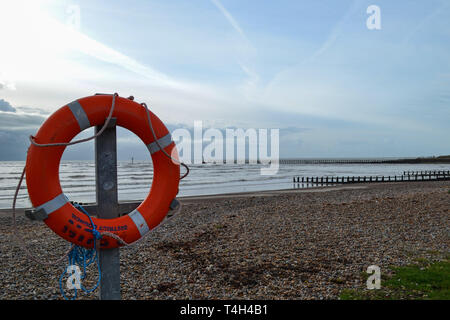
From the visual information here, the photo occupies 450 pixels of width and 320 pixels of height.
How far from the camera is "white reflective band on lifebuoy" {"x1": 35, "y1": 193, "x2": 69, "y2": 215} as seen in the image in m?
2.90

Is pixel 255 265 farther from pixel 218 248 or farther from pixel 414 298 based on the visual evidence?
pixel 414 298

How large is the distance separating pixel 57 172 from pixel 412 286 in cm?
403

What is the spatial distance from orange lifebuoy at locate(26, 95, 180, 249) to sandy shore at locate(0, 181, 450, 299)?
1.27m

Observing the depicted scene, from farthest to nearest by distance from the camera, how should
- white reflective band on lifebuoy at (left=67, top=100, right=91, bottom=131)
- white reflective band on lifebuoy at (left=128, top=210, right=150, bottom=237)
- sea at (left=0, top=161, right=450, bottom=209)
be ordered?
sea at (left=0, top=161, right=450, bottom=209) → white reflective band on lifebuoy at (left=128, top=210, right=150, bottom=237) → white reflective band on lifebuoy at (left=67, top=100, right=91, bottom=131)

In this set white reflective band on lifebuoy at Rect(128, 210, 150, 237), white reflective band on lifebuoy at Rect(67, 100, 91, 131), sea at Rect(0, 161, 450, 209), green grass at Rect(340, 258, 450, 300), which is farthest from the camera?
sea at Rect(0, 161, 450, 209)

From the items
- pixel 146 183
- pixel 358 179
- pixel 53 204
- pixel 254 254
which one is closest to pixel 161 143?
pixel 53 204

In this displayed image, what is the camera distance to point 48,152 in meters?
2.91

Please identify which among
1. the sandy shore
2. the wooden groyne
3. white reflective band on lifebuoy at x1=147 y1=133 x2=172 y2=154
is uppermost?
white reflective band on lifebuoy at x1=147 y1=133 x2=172 y2=154

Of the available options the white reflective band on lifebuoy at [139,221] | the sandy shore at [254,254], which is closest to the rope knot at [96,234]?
the white reflective band on lifebuoy at [139,221]

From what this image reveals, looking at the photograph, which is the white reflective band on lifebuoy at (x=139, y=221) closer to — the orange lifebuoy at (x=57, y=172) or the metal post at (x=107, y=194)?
the orange lifebuoy at (x=57, y=172)

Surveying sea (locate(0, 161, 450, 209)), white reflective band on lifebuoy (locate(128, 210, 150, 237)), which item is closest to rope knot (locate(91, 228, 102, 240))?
white reflective band on lifebuoy (locate(128, 210, 150, 237))

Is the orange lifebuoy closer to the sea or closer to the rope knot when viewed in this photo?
the rope knot

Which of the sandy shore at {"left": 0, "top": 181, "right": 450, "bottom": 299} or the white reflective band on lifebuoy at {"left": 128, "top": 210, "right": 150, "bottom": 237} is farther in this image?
the sandy shore at {"left": 0, "top": 181, "right": 450, "bottom": 299}

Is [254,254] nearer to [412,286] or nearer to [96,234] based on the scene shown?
[412,286]
